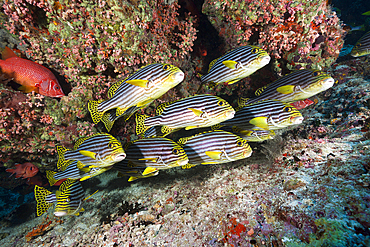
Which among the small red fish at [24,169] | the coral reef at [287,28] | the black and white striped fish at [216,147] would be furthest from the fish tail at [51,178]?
the coral reef at [287,28]

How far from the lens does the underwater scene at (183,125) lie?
235 cm

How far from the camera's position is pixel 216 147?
2.69 metres

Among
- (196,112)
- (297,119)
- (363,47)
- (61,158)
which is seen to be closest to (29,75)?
(61,158)

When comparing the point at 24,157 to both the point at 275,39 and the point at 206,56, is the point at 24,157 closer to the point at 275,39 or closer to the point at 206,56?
the point at 206,56

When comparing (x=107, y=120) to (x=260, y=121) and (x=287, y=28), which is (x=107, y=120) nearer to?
(x=260, y=121)

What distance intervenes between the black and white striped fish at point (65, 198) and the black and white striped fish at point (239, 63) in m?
4.01

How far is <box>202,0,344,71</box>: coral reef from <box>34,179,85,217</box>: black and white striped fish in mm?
5940

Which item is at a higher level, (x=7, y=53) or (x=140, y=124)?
(x=7, y=53)

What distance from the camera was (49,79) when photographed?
3590 millimetres

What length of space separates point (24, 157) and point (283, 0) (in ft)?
26.9

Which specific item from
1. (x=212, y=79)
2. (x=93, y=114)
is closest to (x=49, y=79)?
(x=93, y=114)

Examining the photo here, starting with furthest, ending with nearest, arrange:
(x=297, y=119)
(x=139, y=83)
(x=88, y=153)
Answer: (x=297, y=119)
(x=88, y=153)
(x=139, y=83)

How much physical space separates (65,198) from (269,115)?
4.52 m

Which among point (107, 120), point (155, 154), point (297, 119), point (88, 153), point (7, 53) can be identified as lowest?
point (297, 119)
